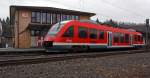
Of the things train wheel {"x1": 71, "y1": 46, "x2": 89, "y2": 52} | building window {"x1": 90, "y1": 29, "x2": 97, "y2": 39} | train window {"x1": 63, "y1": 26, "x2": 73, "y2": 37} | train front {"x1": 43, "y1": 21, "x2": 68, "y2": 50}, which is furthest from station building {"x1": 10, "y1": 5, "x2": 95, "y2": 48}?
train window {"x1": 63, "y1": 26, "x2": 73, "y2": 37}

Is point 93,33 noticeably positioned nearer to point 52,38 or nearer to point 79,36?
point 79,36

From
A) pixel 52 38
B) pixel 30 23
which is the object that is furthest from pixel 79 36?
pixel 30 23

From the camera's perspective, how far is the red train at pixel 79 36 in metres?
20.3

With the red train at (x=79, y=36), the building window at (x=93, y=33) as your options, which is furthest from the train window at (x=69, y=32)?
the building window at (x=93, y=33)

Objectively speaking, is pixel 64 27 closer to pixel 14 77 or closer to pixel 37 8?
pixel 14 77

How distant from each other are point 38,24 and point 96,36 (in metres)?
15.6

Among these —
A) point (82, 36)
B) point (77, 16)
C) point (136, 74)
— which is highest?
point (77, 16)

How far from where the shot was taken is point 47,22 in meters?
40.1

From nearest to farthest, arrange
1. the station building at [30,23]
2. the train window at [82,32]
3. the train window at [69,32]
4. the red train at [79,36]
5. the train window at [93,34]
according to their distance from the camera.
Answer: the red train at [79,36] < the train window at [69,32] < the train window at [82,32] < the train window at [93,34] < the station building at [30,23]

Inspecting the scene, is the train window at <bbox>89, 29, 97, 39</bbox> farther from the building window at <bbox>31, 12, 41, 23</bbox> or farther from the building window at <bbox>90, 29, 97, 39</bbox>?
the building window at <bbox>31, 12, 41, 23</bbox>

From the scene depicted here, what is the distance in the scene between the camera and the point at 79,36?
2186 centimetres

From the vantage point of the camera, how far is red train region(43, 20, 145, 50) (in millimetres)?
20344

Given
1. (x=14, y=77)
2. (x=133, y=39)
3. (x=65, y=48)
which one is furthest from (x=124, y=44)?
(x=14, y=77)

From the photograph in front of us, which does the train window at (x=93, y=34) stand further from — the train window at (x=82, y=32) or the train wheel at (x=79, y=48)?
the train wheel at (x=79, y=48)
